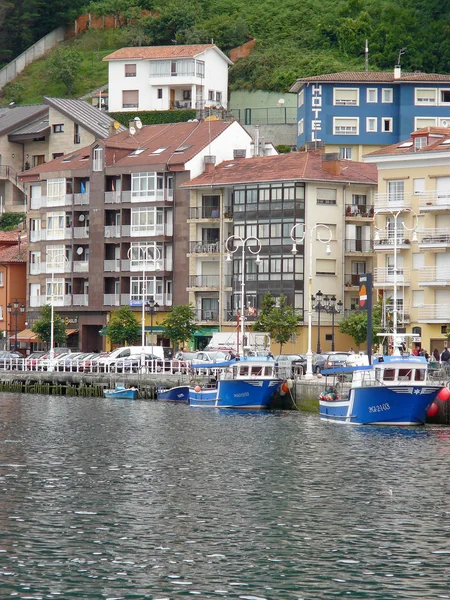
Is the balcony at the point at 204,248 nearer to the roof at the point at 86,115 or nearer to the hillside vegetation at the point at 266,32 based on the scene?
the roof at the point at 86,115

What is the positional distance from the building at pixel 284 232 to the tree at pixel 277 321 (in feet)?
9.33

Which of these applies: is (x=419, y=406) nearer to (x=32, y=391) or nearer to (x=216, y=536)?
(x=216, y=536)

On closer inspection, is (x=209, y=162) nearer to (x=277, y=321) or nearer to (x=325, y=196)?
(x=325, y=196)

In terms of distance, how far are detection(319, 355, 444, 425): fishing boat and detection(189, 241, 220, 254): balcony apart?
46559mm

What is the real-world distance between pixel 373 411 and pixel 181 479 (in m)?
22.1

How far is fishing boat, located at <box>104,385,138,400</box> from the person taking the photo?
96625mm

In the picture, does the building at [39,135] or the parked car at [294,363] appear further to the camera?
the building at [39,135]

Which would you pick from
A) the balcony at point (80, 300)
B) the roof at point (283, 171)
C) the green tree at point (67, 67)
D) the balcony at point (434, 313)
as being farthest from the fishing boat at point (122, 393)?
the green tree at point (67, 67)

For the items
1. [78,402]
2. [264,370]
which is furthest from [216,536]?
[78,402]

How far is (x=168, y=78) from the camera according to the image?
14575 centimetres

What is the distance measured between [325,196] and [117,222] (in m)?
19.3

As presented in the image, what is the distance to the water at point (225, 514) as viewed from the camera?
33750 mm

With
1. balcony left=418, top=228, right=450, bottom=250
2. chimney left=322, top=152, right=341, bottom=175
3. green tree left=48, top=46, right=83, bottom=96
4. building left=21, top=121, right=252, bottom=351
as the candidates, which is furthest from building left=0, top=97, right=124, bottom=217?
balcony left=418, top=228, right=450, bottom=250

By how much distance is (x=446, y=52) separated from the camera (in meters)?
146
